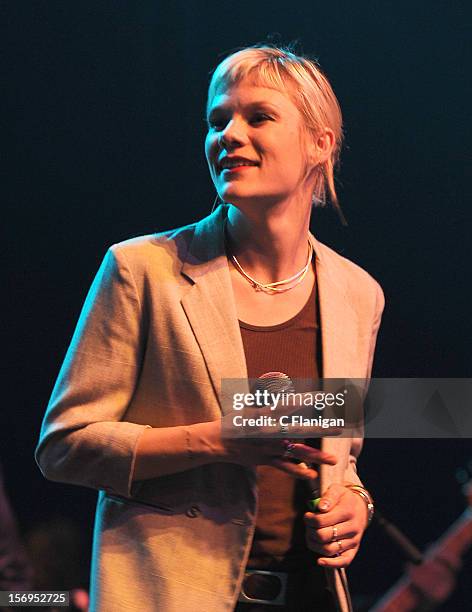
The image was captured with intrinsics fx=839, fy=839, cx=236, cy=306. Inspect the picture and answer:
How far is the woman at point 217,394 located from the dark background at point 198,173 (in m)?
0.78

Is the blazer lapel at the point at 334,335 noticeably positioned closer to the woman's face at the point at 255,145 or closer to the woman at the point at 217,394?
the woman at the point at 217,394

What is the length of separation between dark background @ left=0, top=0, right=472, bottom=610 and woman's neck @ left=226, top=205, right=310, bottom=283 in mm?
790

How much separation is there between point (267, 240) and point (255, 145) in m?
0.17

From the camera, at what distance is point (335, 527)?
4.27 feet

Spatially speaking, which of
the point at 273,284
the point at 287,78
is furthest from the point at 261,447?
the point at 287,78

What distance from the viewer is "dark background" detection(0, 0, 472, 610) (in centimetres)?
218

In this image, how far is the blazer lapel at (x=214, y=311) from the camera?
1295 mm

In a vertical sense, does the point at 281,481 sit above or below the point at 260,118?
below

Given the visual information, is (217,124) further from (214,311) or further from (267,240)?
(214,311)

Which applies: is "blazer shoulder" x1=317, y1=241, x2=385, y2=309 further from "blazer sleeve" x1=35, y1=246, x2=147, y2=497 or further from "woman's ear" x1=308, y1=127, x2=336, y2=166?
"blazer sleeve" x1=35, y1=246, x2=147, y2=497

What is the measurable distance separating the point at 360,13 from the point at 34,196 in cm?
100

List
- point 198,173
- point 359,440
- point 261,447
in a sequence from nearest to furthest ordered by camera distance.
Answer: point 261,447, point 359,440, point 198,173

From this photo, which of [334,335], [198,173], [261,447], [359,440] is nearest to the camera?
[261,447]

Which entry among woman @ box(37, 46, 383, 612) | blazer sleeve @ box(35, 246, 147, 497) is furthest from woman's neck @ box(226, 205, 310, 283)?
blazer sleeve @ box(35, 246, 147, 497)
